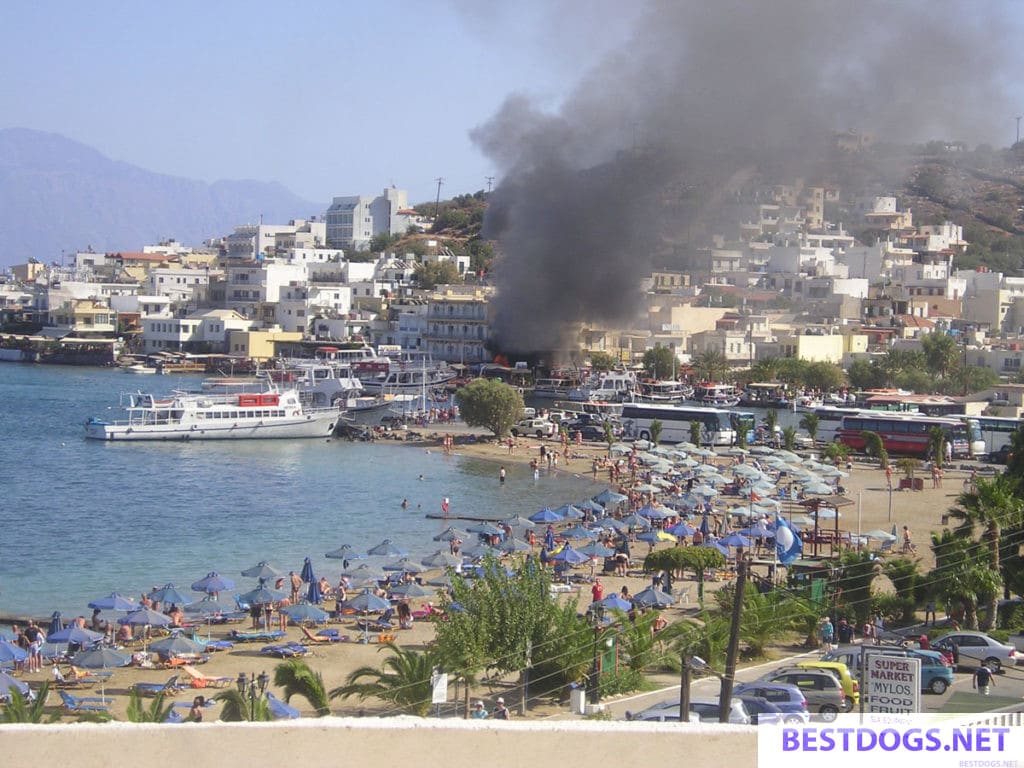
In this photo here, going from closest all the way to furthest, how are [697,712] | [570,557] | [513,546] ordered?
[697,712], [570,557], [513,546]

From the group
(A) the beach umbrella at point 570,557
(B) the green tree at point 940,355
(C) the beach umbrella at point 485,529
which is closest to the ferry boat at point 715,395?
(B) the green tree at point 940,355

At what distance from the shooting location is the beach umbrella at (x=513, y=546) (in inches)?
499

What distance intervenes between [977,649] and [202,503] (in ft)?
37.5

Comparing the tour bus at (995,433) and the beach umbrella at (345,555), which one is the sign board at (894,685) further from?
the tour bus at (995,433)

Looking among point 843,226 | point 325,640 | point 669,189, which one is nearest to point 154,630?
point 325,640

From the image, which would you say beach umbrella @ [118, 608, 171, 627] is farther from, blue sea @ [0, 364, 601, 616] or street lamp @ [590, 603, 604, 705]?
street lamp @ [590, 603, 604, 705]

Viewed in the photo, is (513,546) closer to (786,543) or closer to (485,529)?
(485,529)

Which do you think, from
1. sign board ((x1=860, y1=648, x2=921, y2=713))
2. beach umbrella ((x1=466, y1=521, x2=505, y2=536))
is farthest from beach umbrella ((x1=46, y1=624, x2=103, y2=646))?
sign board ((x1=860, y1=648, x2=921, y2=713))

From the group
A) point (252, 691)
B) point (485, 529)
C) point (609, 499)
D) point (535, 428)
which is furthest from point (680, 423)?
point (252, 691)

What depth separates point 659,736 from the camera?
8.88ft

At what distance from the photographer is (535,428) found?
25.8m

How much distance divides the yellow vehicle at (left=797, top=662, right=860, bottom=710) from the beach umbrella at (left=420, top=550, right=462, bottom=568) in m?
5.41

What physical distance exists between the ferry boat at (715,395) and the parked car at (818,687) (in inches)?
947

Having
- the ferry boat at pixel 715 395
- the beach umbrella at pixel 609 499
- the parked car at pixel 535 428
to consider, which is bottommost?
the beach umbrella at pixel 609 499
